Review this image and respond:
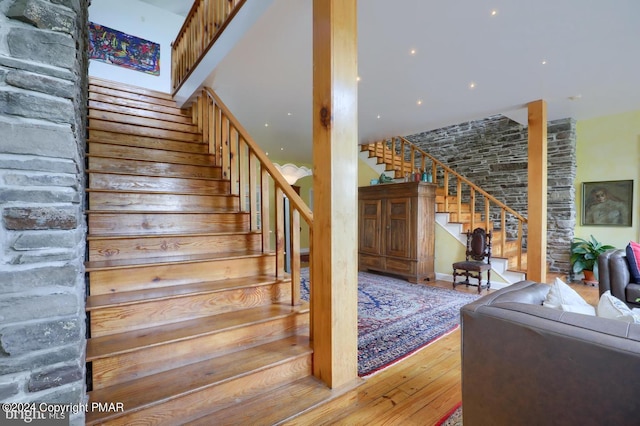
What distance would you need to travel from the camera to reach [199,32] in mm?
3600

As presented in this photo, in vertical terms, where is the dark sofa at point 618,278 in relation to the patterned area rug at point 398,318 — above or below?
above

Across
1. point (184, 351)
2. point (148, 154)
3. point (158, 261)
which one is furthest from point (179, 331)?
point (148, 154)

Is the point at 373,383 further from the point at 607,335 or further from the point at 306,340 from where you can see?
the point at 607,335

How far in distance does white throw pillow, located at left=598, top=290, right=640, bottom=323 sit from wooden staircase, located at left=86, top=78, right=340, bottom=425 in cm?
142

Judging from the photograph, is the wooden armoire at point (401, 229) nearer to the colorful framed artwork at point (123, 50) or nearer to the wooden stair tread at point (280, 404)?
the wooden stair tread at point (280, 404)

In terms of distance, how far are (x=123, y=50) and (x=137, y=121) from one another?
256 centimetres

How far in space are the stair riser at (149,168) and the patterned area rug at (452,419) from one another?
305cm

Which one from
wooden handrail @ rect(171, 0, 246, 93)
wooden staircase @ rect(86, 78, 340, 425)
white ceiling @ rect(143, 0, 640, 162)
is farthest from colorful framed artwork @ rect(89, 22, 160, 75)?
wooden staircase @ rect(86, 78, 340, 425)

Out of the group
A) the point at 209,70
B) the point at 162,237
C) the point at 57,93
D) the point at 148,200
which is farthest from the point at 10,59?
the point at 209,70

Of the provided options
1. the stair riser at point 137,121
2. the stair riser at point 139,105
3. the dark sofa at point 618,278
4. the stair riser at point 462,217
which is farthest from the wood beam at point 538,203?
the stair riser at point 139,105

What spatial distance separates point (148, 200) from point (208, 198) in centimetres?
54

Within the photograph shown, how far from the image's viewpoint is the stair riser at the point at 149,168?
2912 mm

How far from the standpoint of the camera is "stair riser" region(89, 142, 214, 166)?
3066 millimetres

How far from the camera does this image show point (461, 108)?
4246 mm
